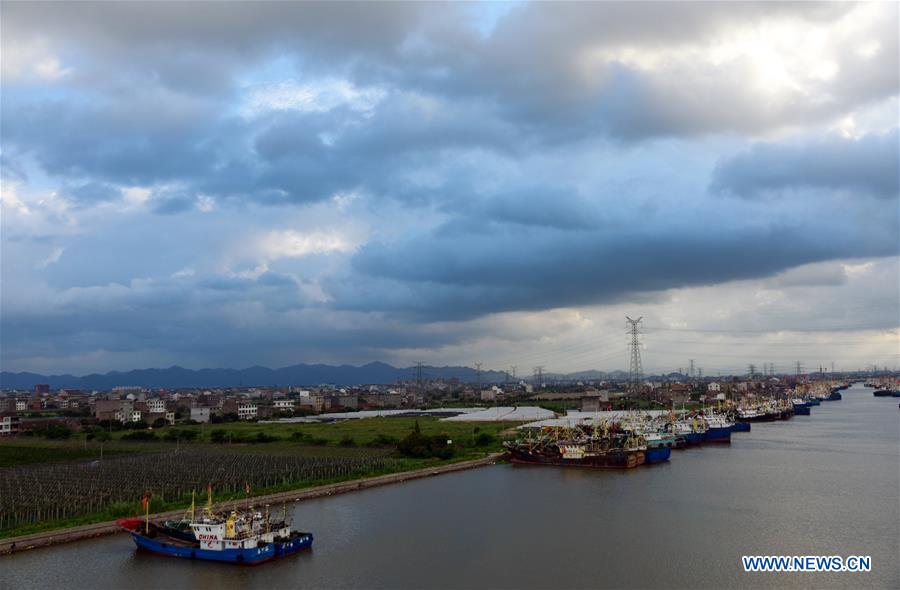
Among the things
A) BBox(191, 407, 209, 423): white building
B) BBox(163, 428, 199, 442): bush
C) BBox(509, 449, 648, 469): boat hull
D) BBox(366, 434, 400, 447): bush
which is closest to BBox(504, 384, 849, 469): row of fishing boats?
BBox(509, 449, 648, 469): boat hull

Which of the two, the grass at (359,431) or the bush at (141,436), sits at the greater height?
the bush at (141,436)

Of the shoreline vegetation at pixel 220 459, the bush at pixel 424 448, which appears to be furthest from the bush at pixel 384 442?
the bush at pixel 424 448

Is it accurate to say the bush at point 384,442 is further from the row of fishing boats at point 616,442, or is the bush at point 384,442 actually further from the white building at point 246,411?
the white building at point 246,411

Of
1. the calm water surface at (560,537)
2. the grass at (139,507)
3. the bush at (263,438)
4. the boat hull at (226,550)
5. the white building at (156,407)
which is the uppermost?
the white building at (156,407)

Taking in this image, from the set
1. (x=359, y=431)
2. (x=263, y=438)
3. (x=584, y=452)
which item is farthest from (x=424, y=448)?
(x=359, y=431)

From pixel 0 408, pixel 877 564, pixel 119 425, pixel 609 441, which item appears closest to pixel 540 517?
pixel 877 564

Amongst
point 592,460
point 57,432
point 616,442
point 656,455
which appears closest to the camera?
point 592,460

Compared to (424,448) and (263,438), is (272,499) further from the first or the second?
(263,438)
